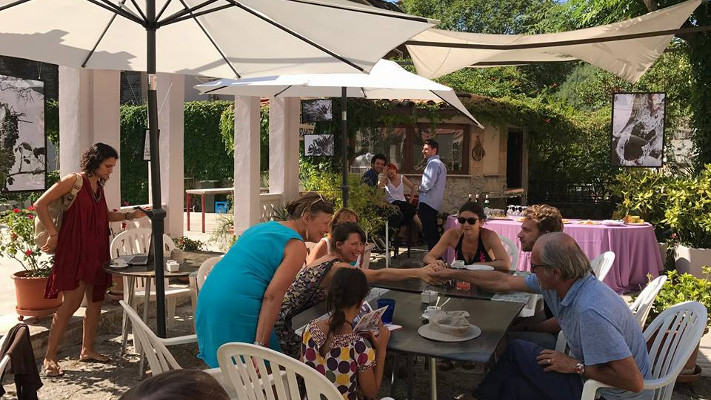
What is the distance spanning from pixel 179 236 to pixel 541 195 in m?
10.9

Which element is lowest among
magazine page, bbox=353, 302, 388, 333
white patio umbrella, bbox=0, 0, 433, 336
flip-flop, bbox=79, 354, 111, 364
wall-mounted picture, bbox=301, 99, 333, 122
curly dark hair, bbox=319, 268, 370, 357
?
flip-flop, bbox=79, 354, 111, 364

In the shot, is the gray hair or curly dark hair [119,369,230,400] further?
the gray hair

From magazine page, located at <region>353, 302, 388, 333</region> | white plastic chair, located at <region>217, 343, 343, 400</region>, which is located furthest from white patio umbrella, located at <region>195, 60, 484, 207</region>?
white plastic chair, located at <region>217, 343, 343, 400</region>

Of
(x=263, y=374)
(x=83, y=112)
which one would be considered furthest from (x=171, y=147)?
(x=263, y=374)

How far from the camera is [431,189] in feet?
28.4

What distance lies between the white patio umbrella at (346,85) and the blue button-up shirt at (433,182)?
5.83 feet

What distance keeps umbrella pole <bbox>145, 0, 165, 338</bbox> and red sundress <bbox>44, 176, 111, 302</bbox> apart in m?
1.33

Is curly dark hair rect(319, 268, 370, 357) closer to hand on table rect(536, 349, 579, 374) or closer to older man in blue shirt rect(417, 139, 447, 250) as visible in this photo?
hand on table rect(536, 349, 579, 374)

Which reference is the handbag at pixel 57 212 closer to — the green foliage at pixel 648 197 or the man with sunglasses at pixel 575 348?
the man with sunglasses at pixel 575 348

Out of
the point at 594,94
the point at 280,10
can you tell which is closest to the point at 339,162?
the point at 280,10

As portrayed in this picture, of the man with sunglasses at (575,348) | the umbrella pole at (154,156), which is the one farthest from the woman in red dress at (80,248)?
the man with sunglasses at (575,348)

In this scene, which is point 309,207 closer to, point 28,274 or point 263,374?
point 263,374

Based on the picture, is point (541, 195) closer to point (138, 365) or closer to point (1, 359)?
point (138, 365)

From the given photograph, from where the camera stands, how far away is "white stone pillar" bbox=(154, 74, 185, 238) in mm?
6980
